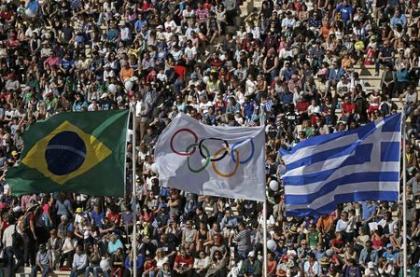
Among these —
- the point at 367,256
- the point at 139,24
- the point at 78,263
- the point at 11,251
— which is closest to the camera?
the point at 367,256

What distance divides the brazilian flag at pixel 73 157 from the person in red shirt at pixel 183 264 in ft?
25.6

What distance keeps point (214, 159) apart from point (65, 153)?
2.72 metres

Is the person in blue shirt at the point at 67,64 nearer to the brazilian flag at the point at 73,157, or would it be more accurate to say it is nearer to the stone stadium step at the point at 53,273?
the stone stadium step at the point at 53,273

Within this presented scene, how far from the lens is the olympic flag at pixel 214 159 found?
3697 cm

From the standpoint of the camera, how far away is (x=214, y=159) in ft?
121

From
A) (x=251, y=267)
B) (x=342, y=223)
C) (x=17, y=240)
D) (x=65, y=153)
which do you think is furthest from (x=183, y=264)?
(x=65, y=153)

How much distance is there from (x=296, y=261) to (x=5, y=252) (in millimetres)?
7479

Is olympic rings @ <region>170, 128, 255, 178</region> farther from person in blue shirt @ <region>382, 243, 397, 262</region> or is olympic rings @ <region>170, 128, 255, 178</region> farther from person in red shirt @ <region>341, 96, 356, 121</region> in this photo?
person in red shirt @ <region>341, 96, 356, 121</region>

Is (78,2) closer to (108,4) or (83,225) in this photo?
(108,4)

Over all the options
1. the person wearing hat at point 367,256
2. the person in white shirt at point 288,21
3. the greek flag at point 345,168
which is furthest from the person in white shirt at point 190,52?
the greek flag at point 345,168

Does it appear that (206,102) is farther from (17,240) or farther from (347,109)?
(17,240)

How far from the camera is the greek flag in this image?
36250 mm

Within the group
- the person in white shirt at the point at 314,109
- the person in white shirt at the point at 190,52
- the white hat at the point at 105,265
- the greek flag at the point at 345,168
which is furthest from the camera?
the person in white shirt at the point at 190,52

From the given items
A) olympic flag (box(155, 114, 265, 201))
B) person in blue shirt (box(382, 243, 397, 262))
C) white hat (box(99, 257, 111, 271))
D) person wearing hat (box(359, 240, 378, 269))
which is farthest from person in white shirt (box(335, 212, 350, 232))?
olympic flag (box(155, 114, 265, 201))
